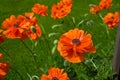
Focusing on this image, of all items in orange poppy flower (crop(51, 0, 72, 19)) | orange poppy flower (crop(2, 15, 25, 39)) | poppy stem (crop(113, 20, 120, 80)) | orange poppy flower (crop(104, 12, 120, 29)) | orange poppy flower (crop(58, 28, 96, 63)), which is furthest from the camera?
orange poppy flower (crop(104, 12, 120, 29))

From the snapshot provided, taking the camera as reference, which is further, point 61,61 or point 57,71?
point 61,61

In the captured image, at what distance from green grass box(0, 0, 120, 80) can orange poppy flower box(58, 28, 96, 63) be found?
0.60m

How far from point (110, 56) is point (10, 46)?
2736 millimetres

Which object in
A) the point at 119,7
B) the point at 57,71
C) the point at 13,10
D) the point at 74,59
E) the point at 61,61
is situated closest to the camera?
the point at 74,59

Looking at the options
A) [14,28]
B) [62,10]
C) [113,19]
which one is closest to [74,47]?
[14,28]

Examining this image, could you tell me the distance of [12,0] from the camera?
8.98 metres

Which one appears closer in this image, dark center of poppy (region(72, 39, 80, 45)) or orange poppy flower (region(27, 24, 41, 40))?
dark center of poppy (region(72, 39, 80, 45))

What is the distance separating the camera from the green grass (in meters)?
3.42

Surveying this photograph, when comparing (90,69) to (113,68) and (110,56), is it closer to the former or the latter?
(113,68)

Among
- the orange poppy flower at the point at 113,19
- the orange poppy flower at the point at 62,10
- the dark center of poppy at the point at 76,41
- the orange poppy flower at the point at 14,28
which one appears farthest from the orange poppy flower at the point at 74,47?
the orange poppy flower at the point at 113,19

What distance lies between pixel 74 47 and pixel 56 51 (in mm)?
1362

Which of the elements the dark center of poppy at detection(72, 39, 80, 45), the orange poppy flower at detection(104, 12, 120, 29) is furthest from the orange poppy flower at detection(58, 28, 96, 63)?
the orange poppy flower at detection(104, 12, 120, 29)

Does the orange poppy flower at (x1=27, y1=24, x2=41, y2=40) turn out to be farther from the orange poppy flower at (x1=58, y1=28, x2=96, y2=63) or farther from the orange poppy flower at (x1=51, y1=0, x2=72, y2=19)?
the orange poppy flower at (x1=58, y1=28, x2=96, y2=63)

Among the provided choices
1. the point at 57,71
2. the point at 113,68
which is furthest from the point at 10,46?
the point at 57,71
